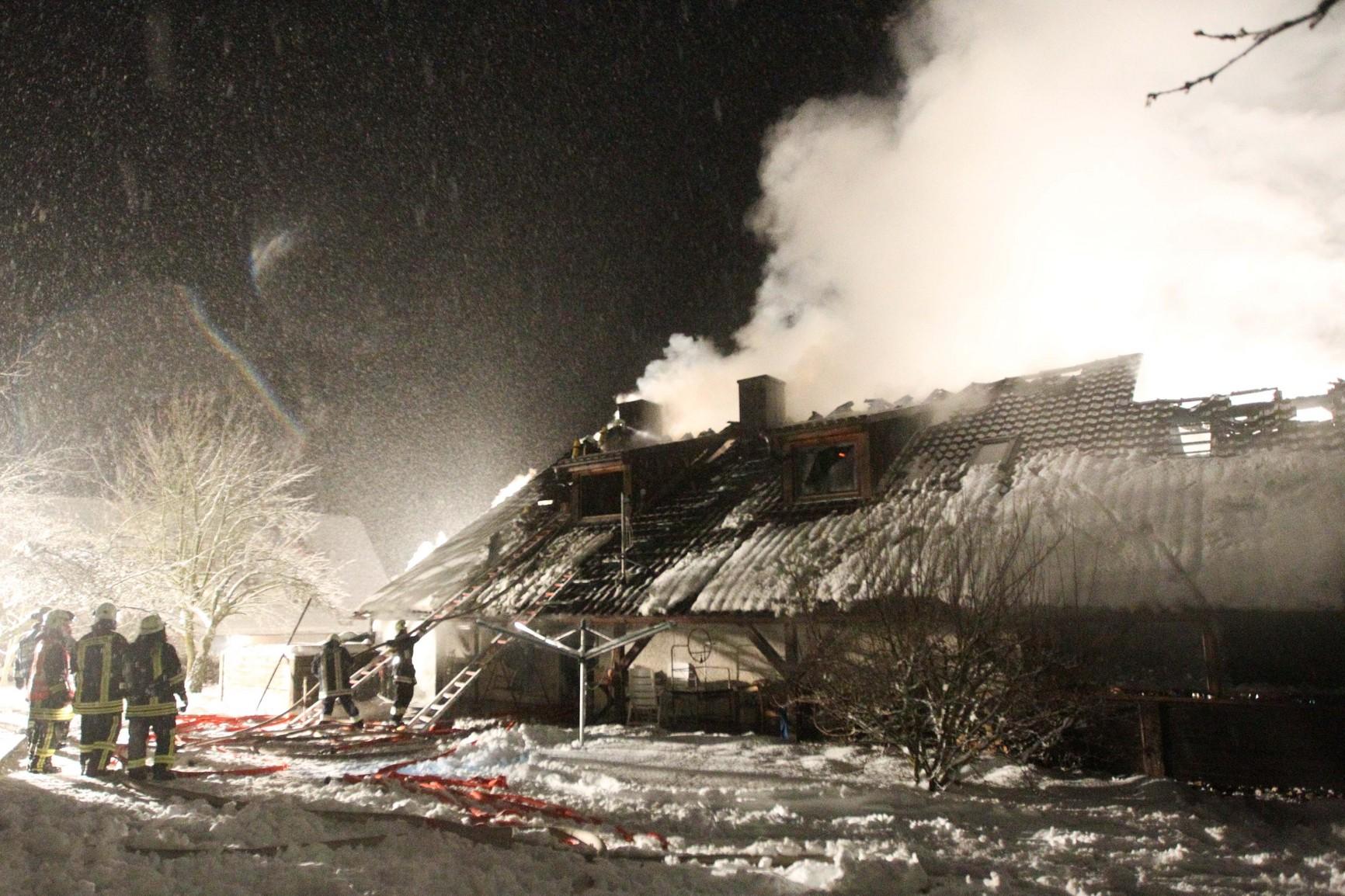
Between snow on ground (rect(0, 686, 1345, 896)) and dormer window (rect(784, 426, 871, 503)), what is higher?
A: dormer window (rect(784, 426, 871, 503))

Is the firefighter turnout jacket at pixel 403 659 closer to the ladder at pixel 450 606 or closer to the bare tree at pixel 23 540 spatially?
the ladder at pixel 450 606

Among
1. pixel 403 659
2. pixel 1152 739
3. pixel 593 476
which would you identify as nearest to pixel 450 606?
pixel 403 659

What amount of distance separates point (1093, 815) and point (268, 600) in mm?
29973

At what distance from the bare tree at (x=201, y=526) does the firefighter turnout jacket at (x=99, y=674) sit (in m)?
18.5

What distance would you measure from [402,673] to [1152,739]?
1167cm

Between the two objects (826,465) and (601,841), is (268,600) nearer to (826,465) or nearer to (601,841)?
(826,465)

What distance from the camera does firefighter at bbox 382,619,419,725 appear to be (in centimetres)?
1542

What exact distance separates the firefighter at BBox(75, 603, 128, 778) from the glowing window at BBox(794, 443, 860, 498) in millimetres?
10624

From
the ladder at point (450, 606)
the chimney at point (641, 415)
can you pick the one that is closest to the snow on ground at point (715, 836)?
the ladder at point (450, 606)

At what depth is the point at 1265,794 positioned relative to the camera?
32.3 ft

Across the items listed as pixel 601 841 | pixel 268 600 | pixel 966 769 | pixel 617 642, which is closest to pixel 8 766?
pixel 617 642

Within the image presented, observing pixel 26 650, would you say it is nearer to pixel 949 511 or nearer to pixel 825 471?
pixel 825 471

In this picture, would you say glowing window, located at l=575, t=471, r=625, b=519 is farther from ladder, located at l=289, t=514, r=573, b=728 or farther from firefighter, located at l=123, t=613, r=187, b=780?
firefighter, located at l=123, t=613, r=187, b=780

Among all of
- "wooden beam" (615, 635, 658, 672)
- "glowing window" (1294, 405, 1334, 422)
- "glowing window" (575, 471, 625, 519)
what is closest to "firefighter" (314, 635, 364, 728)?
"wooden beam" (615, 635, 658, 672)
